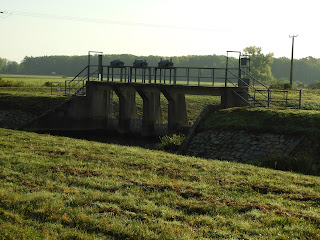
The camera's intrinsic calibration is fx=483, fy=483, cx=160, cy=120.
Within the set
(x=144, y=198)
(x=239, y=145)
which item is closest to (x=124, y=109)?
(x=239, y=145)

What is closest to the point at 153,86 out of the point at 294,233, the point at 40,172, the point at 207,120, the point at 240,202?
the point at 207,120

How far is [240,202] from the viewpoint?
14141mm

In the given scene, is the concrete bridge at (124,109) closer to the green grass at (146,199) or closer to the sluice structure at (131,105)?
the sluice structure at (131,105)

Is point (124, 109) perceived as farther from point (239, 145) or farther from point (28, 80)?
point (28, 80)

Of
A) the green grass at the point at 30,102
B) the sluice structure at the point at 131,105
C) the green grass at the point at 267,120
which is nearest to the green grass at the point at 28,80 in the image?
the green grass at the point at 30,102

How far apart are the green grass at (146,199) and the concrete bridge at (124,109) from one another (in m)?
18.6

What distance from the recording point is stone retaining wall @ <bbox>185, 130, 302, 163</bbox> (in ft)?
86.1

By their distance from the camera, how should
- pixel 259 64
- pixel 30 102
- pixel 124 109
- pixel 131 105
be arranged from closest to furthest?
1. pixel 124 109
2. pixel 30 102
3. pixel 131 105
4. pixel 259 64

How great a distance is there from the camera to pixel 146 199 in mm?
14125

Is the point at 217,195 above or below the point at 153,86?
below

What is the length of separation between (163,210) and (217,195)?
2.57 metres

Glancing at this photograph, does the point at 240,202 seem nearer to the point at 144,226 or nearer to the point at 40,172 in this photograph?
the point at 144,226

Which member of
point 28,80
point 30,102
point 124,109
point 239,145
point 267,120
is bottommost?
point 239,145

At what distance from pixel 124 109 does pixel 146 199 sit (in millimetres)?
33498
